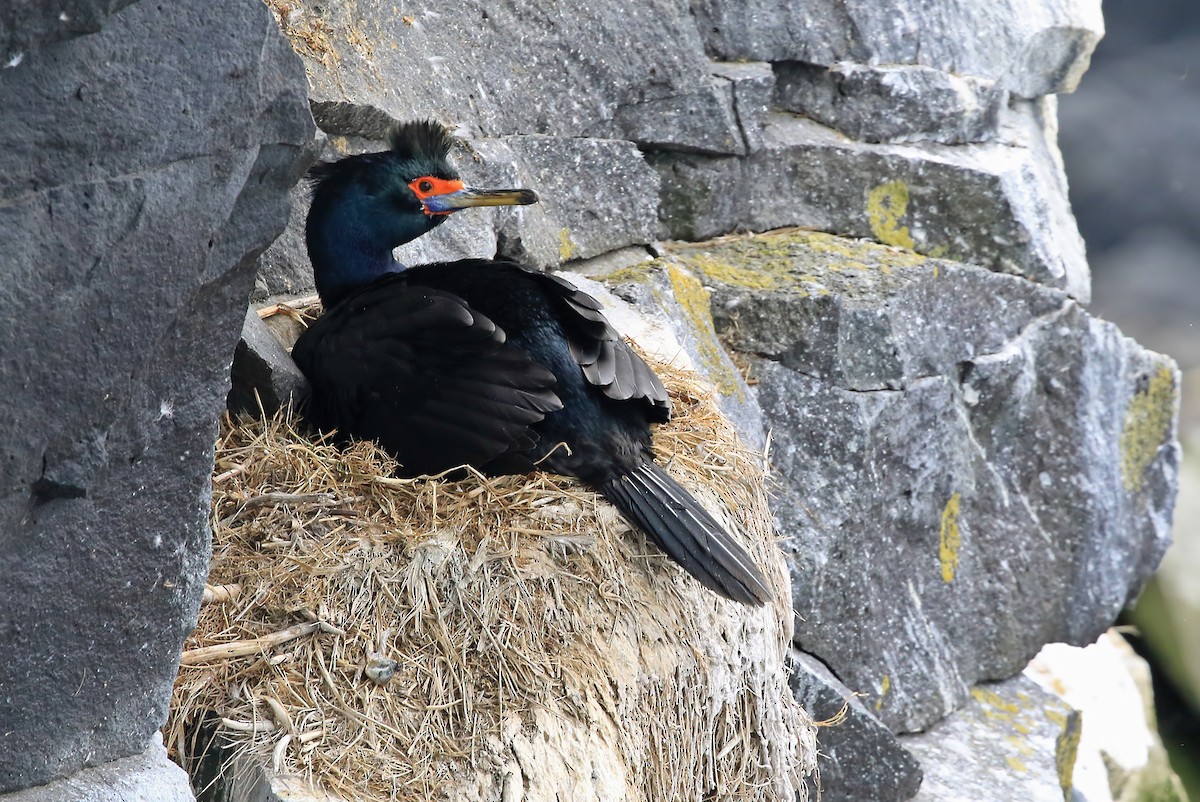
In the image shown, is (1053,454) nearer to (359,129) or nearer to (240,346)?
(359,129)

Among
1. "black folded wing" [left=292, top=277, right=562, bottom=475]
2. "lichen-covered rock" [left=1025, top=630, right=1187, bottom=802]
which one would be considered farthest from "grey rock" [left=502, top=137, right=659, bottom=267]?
"lichen-covered rock" [left=1025, top=630, right=1187, bottom=802]

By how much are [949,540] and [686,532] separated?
247 cm

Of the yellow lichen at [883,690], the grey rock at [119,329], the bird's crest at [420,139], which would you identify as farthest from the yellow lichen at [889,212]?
the grey rock at [119,329]

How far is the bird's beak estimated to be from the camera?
3.04 m

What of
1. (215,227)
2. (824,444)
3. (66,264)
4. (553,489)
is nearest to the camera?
(66,264)

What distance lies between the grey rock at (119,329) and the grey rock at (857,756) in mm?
2814

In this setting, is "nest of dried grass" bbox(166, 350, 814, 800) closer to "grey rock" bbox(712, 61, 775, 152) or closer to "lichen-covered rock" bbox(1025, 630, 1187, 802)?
"grey rock" bbox(712, 61, 775, 152)

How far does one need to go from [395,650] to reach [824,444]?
2.32m

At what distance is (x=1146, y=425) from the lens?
561 centimetres

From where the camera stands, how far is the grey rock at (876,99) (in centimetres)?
488

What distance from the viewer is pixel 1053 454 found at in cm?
512

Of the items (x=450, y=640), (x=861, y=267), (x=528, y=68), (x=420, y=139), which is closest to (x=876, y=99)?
(x=861, y=267)

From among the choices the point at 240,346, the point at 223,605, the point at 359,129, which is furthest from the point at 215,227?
the point at 359,129

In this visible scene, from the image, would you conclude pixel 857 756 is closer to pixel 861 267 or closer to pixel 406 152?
pixel 861 267
